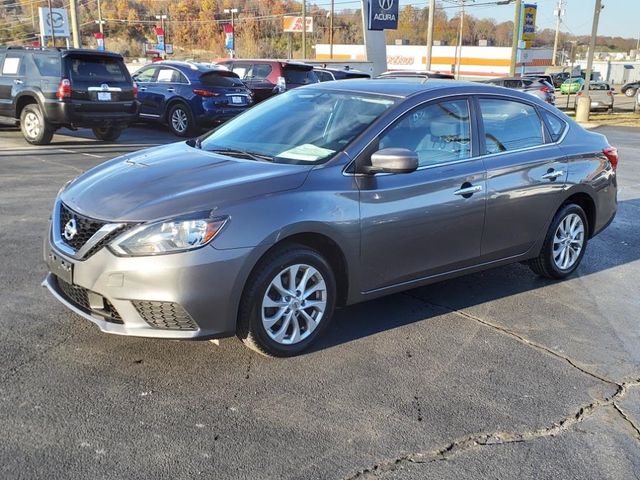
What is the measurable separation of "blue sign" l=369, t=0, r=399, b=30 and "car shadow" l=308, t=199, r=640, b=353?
75.2 feet

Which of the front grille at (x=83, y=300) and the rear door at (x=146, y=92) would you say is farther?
the rear door at (x=146, y=92)

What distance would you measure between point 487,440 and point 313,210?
1604 mm

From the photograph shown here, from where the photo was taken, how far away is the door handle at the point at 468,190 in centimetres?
461

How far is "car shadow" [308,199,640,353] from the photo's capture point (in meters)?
4.49

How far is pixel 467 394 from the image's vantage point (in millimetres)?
3660

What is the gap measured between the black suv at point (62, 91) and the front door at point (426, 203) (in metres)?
9.10

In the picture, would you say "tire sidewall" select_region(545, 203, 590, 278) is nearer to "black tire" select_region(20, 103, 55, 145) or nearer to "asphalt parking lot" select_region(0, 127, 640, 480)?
"asphalt parking lot" select_region(0, 127, 640, 480)

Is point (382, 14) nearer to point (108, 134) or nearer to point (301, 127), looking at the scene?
point (108, 134)

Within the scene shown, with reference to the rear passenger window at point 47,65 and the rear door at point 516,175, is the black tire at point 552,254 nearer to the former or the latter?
the rear door at point 516,175

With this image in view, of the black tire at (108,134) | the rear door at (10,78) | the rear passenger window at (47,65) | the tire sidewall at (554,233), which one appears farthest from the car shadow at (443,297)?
the rear door at (10,78)

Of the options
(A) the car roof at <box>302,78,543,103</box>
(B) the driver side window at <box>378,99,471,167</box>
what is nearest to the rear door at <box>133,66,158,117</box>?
(A) the car roof at <box>302,78,543,103</box>

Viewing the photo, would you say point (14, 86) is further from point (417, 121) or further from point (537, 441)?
point (537, 441)

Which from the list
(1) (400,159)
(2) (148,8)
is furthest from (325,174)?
(2) (148,8)

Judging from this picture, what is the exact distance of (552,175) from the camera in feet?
17.4
